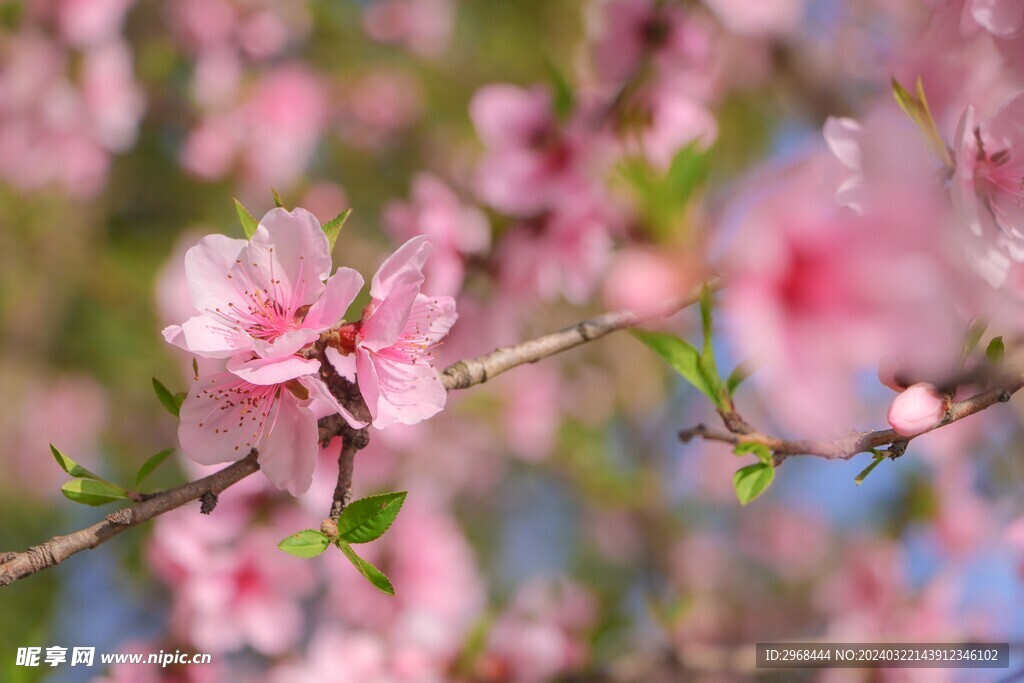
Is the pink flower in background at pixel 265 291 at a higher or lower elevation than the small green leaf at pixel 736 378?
higher

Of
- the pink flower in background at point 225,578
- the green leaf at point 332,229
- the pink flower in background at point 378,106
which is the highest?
the green leaf at point 332,229

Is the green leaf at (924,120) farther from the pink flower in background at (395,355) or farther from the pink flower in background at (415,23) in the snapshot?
the pink flower in background at (415,23)

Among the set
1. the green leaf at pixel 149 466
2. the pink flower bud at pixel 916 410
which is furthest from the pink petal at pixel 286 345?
the pink flower bud at pixel 916 410

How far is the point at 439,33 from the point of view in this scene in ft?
6.34

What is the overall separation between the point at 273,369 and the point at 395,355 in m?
0.09

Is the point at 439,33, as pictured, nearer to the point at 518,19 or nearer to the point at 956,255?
the point at 518,19

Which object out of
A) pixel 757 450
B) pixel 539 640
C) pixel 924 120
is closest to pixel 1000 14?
pixel 924 120

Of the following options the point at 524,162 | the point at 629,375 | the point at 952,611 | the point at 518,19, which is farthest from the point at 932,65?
the point at 518,19

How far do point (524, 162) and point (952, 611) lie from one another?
88 cm

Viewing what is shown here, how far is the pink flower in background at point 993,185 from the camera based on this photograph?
0.46 metres

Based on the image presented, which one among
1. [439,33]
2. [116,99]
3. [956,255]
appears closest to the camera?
[956,255]

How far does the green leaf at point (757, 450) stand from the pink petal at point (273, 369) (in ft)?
0.83

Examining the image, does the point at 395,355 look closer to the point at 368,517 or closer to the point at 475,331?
the point at 368,517

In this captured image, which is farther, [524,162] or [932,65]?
[524,162]
